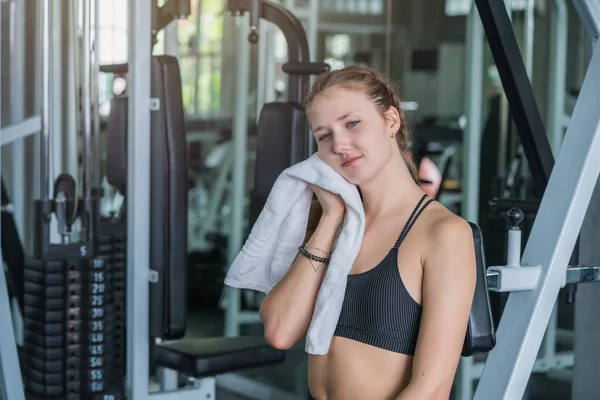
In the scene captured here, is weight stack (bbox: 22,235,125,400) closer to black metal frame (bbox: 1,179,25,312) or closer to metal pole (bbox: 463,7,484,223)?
black metal frame (bbox: 1,179,25,312)

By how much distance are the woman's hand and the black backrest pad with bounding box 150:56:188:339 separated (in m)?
1.00

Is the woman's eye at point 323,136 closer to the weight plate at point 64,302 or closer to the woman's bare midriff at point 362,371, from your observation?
the woman's bare midriff at point 362,371

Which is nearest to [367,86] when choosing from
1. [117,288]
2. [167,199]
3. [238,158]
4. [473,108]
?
[167,199]

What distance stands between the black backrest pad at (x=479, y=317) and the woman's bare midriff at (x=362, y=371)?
0.43 ft

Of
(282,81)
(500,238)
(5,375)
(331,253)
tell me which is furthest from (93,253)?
(282,81)

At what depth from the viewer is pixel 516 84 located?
1.97m

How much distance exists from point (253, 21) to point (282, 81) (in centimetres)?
368

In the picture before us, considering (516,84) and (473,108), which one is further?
(473,108)

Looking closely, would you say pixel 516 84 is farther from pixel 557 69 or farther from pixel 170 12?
pixel 557 69

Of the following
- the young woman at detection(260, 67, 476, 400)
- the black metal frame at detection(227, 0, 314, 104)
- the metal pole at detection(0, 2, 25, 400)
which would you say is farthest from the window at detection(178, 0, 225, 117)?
the young woman at detection(260, 67, 476, 400)

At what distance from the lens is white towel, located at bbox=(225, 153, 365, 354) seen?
1.44 meters

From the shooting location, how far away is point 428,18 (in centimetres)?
656

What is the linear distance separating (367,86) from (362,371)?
0.49 m

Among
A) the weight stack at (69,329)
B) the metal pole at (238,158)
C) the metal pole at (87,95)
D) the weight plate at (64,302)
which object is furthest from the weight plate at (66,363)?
the metal pole at (238,158)
